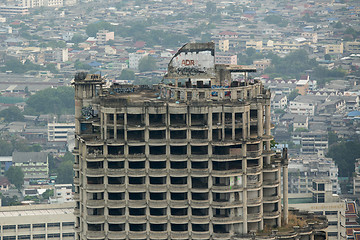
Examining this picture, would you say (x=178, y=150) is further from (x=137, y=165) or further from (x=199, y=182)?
(x=137, y=165)

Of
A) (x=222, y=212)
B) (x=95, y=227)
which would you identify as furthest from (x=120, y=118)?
(x=222, y=212)

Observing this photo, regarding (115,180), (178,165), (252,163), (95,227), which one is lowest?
(95,227)

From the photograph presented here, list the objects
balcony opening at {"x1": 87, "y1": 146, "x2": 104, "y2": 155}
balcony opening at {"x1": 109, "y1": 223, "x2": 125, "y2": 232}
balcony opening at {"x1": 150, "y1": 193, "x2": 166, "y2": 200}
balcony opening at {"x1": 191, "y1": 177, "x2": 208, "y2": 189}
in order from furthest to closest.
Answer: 1. balcony opening at {"x1": 87, "y1": 146, "x2": 104, "y2": 155}
2. balcony opening at {"x1": 109, "y1": 223, "x2": 125, "y2": 232}
3. balcony opening at {"x1": 150, "y1": 193, "x2": 166, "y2": 200}
4. balcony opening at {"x1": 191, "y1": 177, "x2": 208, "y2": 189}

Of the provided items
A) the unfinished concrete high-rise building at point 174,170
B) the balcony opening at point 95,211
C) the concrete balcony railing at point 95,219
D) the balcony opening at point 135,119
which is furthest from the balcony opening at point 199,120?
the concrete balcony railing at point 95,219

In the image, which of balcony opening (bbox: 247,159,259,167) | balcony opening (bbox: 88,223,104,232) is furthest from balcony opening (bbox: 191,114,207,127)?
balcony opening (bbox: 88,223,104,232)

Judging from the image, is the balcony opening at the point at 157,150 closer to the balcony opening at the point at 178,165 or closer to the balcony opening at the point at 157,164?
the balcony opening at the point at 157,164

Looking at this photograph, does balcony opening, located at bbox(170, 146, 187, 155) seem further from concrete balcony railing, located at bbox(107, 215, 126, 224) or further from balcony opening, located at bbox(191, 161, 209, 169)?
concrete balcony railing, located at bbox(107, 215, 126, 224)
